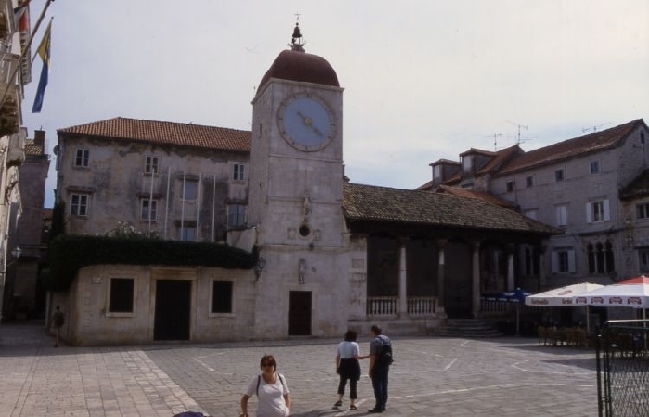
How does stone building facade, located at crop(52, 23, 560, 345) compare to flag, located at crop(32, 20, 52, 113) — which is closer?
flag, located at crop(32, 20, 52, 113)

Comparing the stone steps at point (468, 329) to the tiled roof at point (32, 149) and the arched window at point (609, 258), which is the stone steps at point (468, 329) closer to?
the arched window at point (609, 258)

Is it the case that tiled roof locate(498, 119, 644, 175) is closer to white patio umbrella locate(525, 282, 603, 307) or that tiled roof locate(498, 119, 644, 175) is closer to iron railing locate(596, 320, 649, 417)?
white patio umbrella locate(525, 282, 603, 307)

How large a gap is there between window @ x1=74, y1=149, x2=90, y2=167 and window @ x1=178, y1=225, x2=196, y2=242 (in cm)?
745

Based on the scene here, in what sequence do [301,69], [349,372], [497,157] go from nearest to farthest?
[349,372] → [301,69] → [497,157]

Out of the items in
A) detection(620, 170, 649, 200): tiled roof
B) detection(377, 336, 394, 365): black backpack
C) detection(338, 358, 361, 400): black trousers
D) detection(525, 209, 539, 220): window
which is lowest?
detection(338, 358, 361, 400): black trousers

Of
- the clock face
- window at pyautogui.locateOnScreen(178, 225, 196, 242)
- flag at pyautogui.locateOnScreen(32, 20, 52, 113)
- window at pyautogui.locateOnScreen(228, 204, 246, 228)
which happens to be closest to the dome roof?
the clock face

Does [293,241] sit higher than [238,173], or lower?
lower

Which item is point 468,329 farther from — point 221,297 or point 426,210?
point 221,297

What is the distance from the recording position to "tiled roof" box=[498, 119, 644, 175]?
1353 inches

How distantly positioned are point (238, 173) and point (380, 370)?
31.2 metres

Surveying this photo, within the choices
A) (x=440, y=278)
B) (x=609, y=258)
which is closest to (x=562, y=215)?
(x=609, y=258)

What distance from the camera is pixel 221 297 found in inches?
982

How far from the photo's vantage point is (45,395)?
11.7 metres

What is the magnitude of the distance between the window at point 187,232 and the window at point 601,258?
25.9 meters
